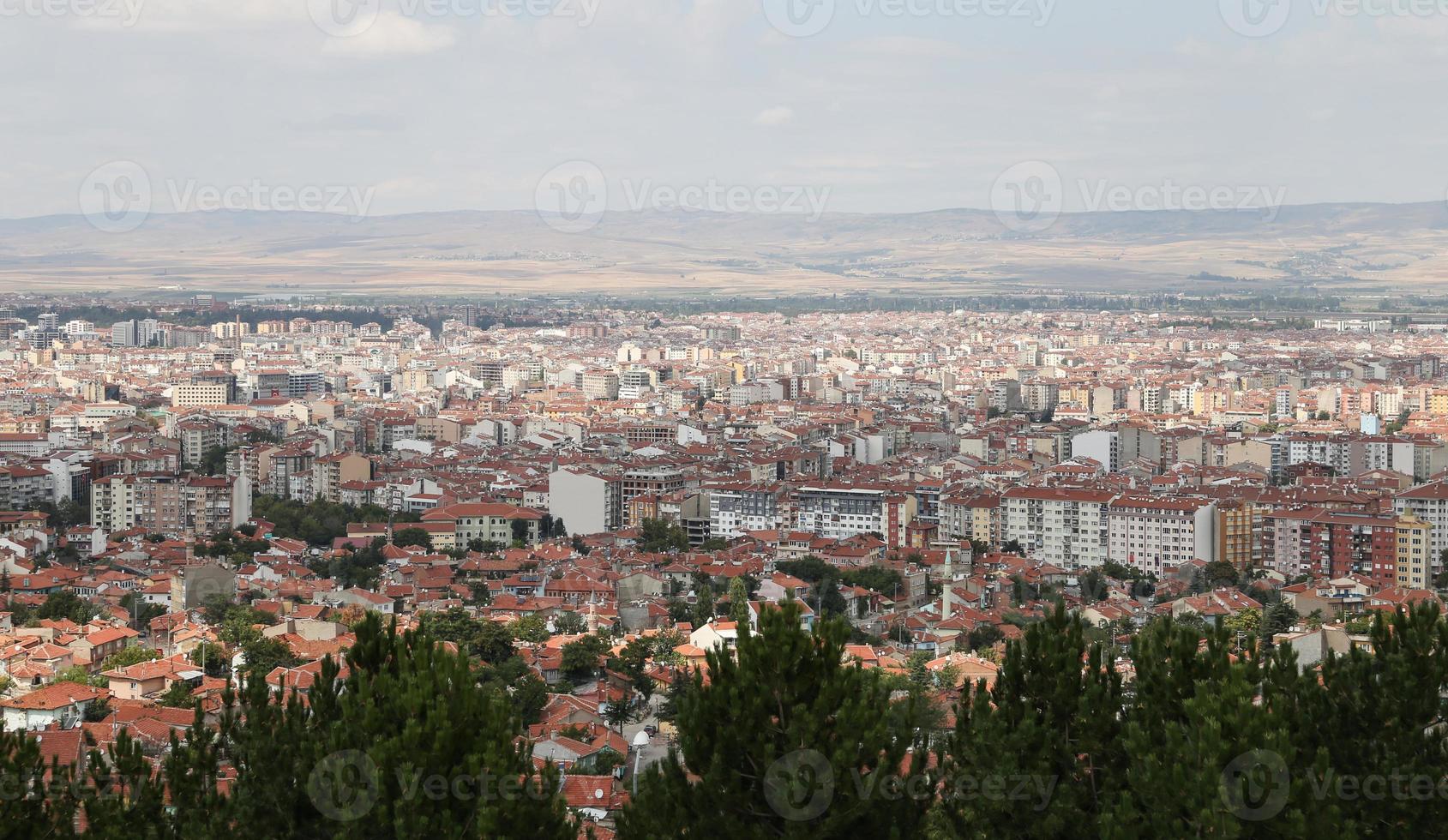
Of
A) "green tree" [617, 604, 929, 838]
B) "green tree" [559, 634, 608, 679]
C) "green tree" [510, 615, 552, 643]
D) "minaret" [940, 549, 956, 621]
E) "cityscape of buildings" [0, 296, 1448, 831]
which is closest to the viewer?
"green tree" [617, 604, 929, 838]

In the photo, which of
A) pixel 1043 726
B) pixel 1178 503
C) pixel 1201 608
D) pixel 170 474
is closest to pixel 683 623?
pixel 1201 608

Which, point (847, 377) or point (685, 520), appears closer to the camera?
point (685, 520)

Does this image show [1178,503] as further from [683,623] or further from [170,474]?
[170,474]

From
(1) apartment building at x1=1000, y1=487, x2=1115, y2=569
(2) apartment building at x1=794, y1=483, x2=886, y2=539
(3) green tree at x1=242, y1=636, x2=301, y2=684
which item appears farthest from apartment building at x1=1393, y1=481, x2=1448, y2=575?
(3) green tree at x1=242, y1=636, x2=301, y2=684

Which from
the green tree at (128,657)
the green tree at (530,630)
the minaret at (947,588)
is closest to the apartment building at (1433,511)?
the minaret at (947,588)

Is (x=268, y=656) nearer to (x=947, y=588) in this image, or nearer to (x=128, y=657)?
(x=128, y=657)

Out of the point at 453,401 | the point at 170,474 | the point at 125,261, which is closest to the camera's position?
the point at 170,474

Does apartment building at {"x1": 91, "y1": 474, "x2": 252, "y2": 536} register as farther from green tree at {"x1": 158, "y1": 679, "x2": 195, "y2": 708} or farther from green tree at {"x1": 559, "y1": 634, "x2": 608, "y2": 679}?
green tree at {"x1": 158, "y1": 679, "x2": 195, "y2": 708}
